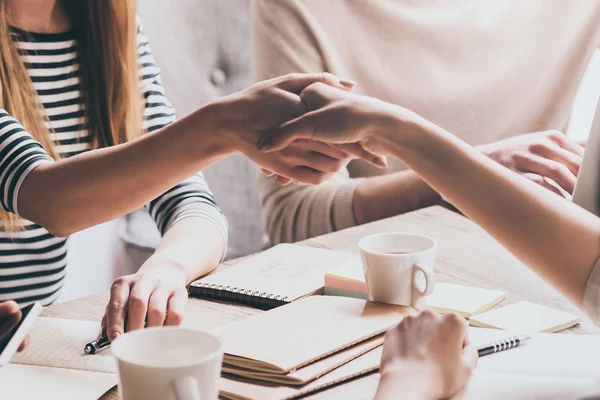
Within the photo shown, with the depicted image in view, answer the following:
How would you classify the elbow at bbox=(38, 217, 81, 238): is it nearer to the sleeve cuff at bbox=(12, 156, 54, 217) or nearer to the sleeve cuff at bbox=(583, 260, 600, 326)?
the sleeve cuff at bbox=(12, 156, 54, 217)

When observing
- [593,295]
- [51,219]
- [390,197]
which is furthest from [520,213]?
[390,197]

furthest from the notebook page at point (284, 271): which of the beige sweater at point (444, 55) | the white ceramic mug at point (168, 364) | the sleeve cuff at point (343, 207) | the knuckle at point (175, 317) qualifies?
the beige sweater at point (444, 55)

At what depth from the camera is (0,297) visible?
52.9 inches

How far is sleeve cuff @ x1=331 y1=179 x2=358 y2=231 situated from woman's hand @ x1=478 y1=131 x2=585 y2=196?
0.37m

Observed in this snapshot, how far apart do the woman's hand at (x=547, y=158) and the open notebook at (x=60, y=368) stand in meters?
0.79

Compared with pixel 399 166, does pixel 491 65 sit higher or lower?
higher

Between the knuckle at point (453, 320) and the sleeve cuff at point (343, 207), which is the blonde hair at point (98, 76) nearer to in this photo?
the sleeve cuff at point (343, 207)

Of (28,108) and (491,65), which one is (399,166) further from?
(28,108)

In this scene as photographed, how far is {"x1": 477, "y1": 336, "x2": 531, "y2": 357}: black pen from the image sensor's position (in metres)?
0.73

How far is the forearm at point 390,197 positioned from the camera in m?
1.60

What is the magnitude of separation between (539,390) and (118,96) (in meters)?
1.02

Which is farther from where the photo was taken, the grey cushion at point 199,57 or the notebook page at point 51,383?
the grey cushion at point 199,57

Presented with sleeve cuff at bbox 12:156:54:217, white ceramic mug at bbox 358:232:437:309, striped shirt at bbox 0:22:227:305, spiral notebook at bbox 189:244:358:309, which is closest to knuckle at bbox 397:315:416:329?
white ceramic mug at bbox 358:232:437:309

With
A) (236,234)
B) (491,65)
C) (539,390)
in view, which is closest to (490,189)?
(539,390)
